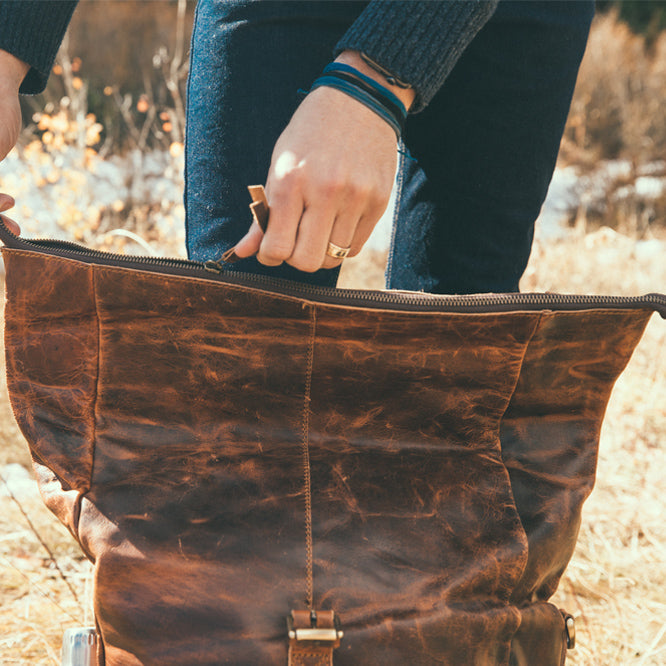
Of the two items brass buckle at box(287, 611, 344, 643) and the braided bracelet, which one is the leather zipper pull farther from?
brass buckle at box(287, 611, 344, 643)

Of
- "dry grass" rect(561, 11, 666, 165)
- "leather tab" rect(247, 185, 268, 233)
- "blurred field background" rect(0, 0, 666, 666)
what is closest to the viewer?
"leather tab" rect(247, 185, 268, 233)

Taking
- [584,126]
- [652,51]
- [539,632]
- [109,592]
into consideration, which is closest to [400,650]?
[539,632]

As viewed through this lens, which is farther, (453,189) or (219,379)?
(453,189)

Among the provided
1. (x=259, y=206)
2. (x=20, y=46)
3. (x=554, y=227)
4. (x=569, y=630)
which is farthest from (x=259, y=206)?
(x=554, y=227)

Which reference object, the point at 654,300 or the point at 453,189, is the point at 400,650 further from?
the point at 453,189

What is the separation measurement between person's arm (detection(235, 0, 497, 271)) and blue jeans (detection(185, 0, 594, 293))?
0.19 m

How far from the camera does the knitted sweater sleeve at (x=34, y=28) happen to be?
91 cm

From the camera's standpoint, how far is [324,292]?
0.83m

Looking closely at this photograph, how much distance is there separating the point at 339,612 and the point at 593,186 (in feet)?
27.1

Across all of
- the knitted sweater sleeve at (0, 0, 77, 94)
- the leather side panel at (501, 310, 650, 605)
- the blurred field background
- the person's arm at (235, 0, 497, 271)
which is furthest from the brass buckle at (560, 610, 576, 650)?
the knitted sweater sleeve at (0, 0, 77, 94)

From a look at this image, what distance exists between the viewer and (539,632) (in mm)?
932

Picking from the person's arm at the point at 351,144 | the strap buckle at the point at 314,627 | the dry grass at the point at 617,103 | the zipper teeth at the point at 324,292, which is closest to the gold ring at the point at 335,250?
the person's arm at the point at 351,144

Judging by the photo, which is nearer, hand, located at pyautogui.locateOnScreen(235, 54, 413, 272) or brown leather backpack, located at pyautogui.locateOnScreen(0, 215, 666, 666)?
hand, located at pyautogui.locateOnScreen(235, 54, 413, 272)

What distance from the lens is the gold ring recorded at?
70cm
